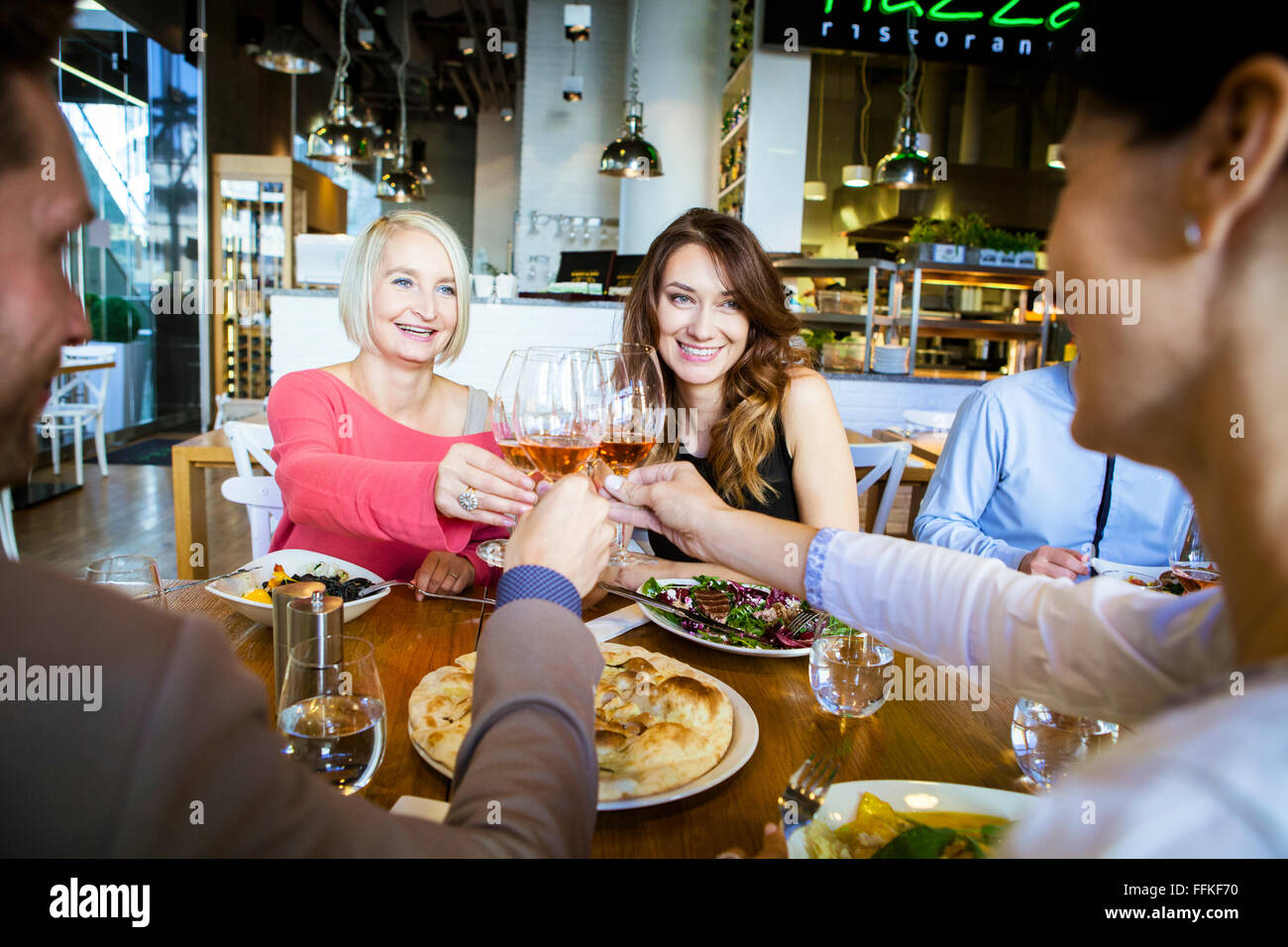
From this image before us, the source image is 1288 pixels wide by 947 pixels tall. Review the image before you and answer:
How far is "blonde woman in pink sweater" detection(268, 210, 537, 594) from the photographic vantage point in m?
1.45

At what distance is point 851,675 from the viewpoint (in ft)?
3.57

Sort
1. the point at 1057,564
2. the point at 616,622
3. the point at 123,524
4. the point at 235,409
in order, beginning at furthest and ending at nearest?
the point at 123,524 → the point at 235,409 → the point at 1057,564 → the point at 616,622

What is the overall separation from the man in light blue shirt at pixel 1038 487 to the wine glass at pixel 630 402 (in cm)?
112

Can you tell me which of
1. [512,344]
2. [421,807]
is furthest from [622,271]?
[421,807]

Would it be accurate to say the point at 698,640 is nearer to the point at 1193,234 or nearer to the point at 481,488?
the point at 481,488

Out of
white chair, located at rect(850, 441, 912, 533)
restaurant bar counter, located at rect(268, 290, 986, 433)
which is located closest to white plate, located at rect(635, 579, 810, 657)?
white chair, located at rect(850, 441, 912, 533)

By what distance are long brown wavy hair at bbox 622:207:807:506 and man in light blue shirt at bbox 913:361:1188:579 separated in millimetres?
470

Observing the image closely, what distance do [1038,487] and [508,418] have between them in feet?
5.00

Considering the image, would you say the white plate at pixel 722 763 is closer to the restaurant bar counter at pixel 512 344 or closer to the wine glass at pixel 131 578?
the wine glass at pixel 131 578

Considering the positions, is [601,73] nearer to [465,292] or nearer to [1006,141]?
[1006,141]

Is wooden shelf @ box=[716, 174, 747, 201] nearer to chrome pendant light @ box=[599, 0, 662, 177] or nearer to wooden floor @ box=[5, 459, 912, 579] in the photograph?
chrome pendant light @ box=[599, 0, 662, 177]

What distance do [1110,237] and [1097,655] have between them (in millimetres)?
441

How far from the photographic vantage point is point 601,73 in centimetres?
918
